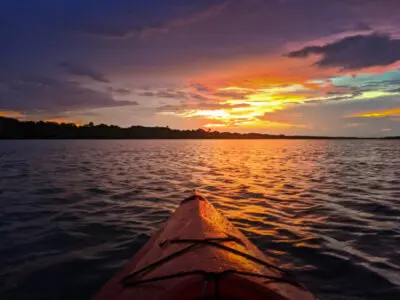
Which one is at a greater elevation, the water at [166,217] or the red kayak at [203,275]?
the red kayak at [203,275]

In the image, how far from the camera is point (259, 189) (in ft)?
57.6

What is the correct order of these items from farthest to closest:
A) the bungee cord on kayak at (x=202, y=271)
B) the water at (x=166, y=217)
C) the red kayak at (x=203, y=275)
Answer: the water at (x=166, y=217)
the bungee cord on kayak at (x=202, y=271)
the red kayak at (x=203, y=275)

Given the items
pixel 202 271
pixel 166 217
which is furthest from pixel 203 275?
pixel 166 217

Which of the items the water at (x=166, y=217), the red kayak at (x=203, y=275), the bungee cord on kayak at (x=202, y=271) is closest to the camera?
the red kayak at (x=203, y=275)

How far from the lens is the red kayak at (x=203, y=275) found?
12.1ft

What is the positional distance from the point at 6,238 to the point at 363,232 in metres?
10.2

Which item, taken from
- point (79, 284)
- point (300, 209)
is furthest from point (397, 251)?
point (79, 284)

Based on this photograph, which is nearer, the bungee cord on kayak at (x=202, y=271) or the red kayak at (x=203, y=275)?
the red kayak at (x=203, y=275)

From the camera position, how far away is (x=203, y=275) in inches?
150

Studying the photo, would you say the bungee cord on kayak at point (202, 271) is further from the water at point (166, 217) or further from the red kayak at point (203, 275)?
the water at point (166, 217)

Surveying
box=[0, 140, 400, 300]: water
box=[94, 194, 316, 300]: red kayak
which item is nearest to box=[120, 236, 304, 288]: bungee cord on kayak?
box=[94, 194, 316, 300]: red kayak

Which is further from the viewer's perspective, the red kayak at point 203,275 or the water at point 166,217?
the water at point 166,217

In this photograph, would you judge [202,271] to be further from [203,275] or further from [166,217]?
[166,217]

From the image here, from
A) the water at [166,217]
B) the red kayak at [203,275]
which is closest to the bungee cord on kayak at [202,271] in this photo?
the red kayak at [203,275]
